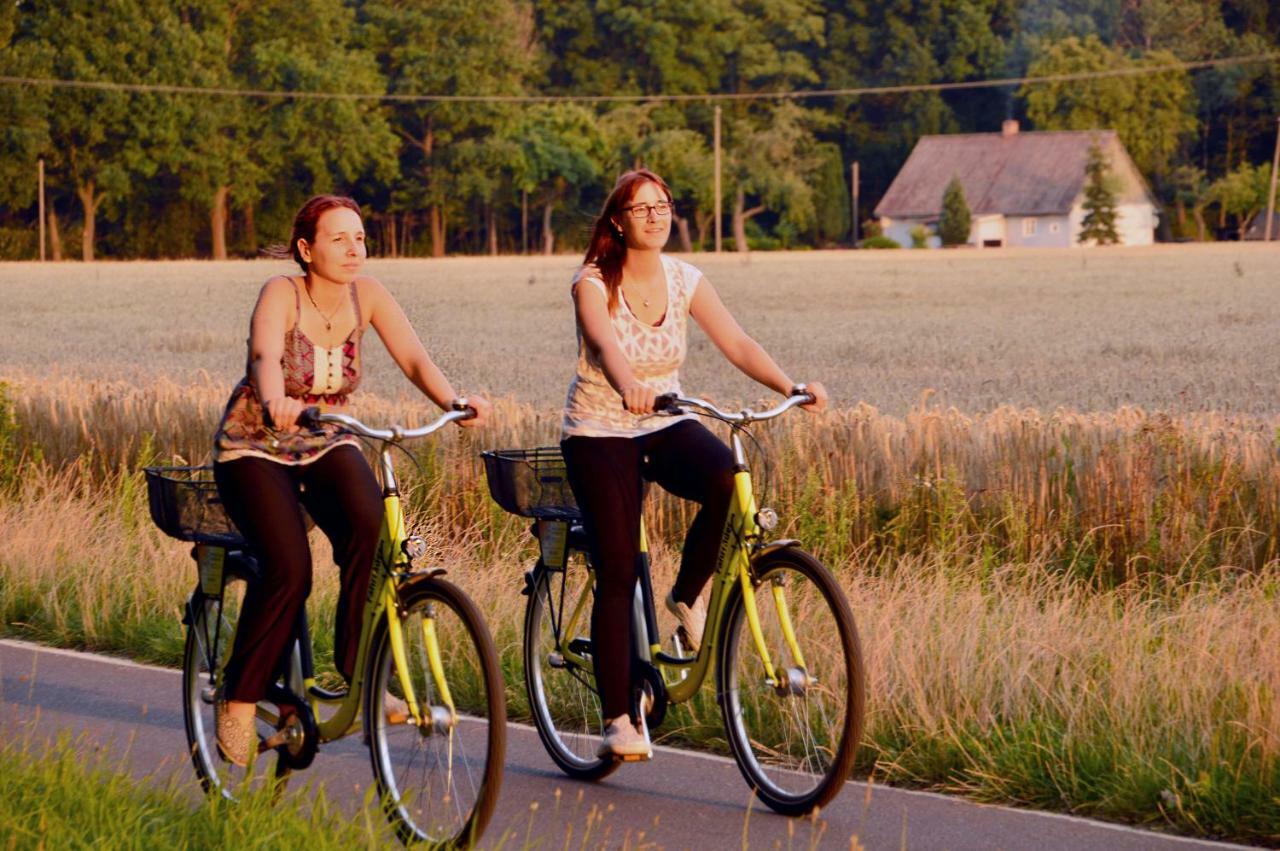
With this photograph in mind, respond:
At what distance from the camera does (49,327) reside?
3784cm

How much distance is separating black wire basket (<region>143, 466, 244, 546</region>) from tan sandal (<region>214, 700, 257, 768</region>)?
49 centimetres

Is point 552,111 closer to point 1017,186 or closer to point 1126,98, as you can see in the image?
point 1017,186

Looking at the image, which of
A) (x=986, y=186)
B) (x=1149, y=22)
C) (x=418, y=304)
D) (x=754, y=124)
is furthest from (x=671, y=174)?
(x=418, y=304)

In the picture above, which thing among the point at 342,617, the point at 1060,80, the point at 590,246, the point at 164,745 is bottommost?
the point at 164,745

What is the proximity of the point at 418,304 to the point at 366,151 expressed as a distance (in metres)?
44.6

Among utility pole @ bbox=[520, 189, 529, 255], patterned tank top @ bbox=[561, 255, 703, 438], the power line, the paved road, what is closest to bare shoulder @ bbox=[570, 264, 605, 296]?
patterned tank top @ bbox=[561, 255, 703, 438]

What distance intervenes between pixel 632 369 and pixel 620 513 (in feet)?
1.31

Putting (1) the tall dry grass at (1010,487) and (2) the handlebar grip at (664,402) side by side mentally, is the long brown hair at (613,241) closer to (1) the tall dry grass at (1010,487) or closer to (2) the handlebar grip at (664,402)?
(2) the handlebar grip at (664,402)

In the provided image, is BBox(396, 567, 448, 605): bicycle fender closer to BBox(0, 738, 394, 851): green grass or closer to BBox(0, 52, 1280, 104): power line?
BBox(0, 738, 394, 851): green grass

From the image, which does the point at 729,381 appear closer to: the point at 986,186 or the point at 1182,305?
the point at 1182,305

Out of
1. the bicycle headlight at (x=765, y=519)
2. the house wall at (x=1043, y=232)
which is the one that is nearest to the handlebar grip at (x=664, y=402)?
the bicycle headlight at (x=765, y=519)

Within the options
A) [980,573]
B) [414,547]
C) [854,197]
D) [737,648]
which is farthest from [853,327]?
[854,197]

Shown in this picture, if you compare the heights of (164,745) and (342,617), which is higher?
(342,617)

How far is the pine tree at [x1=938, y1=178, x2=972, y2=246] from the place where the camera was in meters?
103
